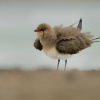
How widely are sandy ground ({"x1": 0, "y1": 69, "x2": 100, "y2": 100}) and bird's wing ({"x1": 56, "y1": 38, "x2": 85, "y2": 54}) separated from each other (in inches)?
29.7

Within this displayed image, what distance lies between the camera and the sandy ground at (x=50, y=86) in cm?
539

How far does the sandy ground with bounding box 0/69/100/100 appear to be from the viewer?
5.39 m

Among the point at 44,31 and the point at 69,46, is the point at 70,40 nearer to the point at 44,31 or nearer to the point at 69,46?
the point at 69,46

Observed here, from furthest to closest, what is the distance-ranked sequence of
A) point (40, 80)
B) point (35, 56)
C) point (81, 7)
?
1. point (81, 7)
2. point (35, 56)
3. point (40, 80)

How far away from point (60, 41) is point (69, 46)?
A: 0.19 m

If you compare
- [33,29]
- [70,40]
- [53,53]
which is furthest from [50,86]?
[33,29]

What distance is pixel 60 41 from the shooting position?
6.97 m

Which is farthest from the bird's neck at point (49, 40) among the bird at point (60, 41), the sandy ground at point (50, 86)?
the sandy ground at point (50, 86)

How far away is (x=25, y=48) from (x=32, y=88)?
4659 mm

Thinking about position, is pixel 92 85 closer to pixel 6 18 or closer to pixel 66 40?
pixel 66 40

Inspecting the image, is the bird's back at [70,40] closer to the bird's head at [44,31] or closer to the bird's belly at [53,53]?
the bird's belly at [53,53]

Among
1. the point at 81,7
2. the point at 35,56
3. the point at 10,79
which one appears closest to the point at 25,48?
the point at 35,56

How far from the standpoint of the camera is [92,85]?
565 cm

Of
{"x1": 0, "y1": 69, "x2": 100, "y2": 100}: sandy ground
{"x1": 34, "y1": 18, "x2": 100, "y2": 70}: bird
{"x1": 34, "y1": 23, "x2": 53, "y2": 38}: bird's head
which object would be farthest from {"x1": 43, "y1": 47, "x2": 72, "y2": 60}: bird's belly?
{"x1": 0, "y1": 69, "x2": 100, "y2": 100}: sandy ground
